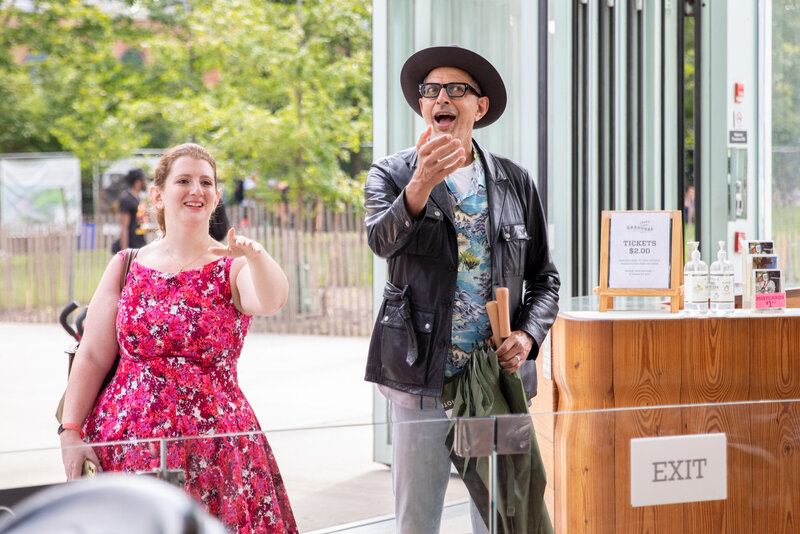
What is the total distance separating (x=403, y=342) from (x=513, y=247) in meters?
0.39

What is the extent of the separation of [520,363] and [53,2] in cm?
1584

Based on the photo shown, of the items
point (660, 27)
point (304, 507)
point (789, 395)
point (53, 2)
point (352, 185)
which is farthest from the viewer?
point (53, 2)

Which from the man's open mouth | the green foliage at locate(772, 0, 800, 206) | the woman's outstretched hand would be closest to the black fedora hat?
the man's open mouth

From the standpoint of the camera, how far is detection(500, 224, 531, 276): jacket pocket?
236cm

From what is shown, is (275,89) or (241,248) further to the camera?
(275,89)

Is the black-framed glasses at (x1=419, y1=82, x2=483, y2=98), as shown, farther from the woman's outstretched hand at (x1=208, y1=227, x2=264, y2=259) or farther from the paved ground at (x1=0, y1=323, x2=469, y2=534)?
the paved ground at (x1=0, y1=323, x2=469, y2=534)

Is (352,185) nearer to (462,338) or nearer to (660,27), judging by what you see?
(660,27)

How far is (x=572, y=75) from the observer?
14.5ft

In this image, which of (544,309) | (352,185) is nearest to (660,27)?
(544,309)

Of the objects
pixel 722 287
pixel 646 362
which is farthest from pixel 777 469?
pixel 722 287

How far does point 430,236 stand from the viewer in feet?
7.40

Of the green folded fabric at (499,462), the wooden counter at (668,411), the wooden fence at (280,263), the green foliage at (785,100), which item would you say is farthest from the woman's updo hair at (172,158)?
the wooden fence at (280,263)

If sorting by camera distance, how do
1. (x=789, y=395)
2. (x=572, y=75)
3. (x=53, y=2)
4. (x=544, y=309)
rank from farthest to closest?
(x=53, y=2), (x=572, y=75), (x=789, y=395), (x=544, y=309)

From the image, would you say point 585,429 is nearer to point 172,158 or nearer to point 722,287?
point 722,287
